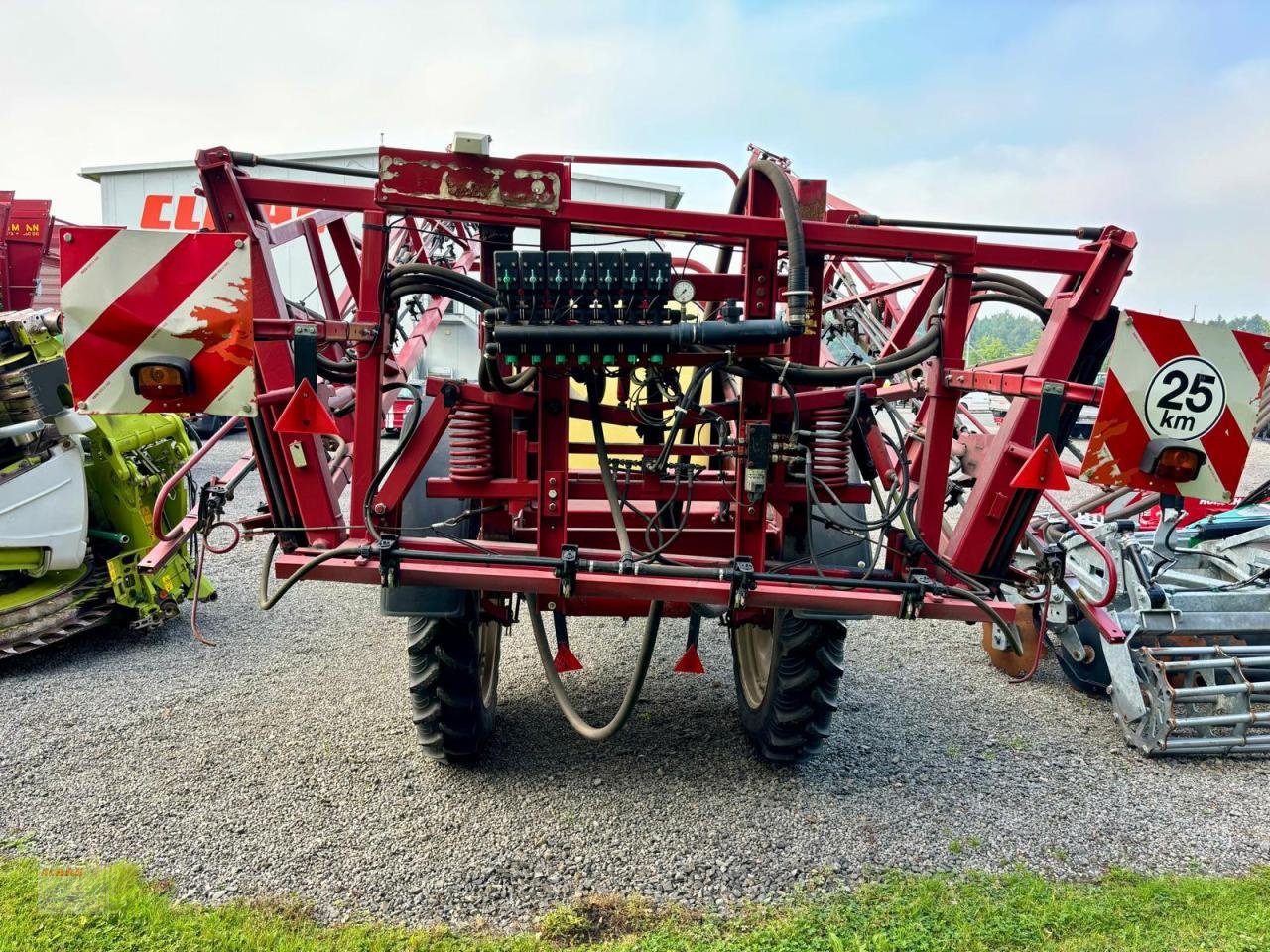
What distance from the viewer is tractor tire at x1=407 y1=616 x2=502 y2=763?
3234mm

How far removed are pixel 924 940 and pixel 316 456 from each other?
235 centimetres

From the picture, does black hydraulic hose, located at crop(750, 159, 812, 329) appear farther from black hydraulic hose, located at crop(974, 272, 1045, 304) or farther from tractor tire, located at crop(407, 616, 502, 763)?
tractor tire, located at crop(407, 616, 502, 763)

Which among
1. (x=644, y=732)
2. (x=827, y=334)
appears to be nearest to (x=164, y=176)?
(x=827, y=334)

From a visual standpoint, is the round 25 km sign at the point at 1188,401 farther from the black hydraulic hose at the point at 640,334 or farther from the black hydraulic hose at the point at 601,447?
the black hydraulic hose at the point at 601,447

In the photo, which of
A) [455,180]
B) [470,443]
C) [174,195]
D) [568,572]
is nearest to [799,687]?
[568,572]

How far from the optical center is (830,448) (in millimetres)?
2973

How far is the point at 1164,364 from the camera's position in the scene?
8.42ft

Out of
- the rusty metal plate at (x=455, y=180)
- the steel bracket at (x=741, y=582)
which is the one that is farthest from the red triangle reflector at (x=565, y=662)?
the rusty metal plate at (x=455, y=180)

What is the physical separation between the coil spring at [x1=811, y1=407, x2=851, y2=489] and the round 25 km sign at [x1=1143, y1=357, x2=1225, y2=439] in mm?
919

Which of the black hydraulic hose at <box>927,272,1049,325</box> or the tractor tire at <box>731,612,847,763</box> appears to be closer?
the black hydraulic hose at <box>927,272,1049,325</box>

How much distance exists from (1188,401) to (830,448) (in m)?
1.08

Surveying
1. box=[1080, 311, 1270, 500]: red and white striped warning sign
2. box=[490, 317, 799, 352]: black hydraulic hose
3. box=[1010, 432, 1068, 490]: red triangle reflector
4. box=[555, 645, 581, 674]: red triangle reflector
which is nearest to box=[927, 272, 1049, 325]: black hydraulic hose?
box=[1080, 311, 1270, 500]: red and white striped warning sign

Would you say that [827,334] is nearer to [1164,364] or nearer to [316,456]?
[1164,364]

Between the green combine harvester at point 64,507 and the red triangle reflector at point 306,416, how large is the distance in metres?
2.54
